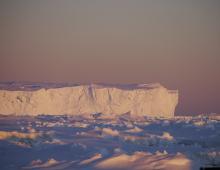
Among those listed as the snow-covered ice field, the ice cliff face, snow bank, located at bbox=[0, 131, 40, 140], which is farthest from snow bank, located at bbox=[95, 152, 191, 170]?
the ice cliff face

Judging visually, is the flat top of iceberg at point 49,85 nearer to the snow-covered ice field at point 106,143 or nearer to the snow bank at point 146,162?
the snow-covered ice field at point 106,143

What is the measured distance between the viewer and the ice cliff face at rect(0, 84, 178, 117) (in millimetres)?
71938

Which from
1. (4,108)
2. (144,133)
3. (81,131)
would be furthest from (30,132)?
(4,108)

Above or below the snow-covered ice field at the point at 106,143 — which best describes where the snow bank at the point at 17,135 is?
above

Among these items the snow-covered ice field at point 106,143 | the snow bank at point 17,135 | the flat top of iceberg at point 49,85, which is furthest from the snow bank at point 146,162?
the flat top of iceberg at point 49,85

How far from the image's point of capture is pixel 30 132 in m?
55.7

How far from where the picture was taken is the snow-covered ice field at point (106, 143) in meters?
41.0

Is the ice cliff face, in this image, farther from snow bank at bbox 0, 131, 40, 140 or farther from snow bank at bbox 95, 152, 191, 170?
snow bank at bbox 95, 152, 191, 170

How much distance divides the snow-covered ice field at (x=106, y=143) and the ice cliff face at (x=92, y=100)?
1905 millimetres

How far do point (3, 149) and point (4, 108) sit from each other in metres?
23.9

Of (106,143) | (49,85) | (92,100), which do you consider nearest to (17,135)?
(106,143)

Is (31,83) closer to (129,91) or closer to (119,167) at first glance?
(129,91)

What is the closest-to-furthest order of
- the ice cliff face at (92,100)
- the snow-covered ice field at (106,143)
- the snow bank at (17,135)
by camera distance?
the snow-covered ice field at (106,143) → the snow bank at (17,135) → the ice cliff face at (92,100)

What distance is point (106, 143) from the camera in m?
51.9
